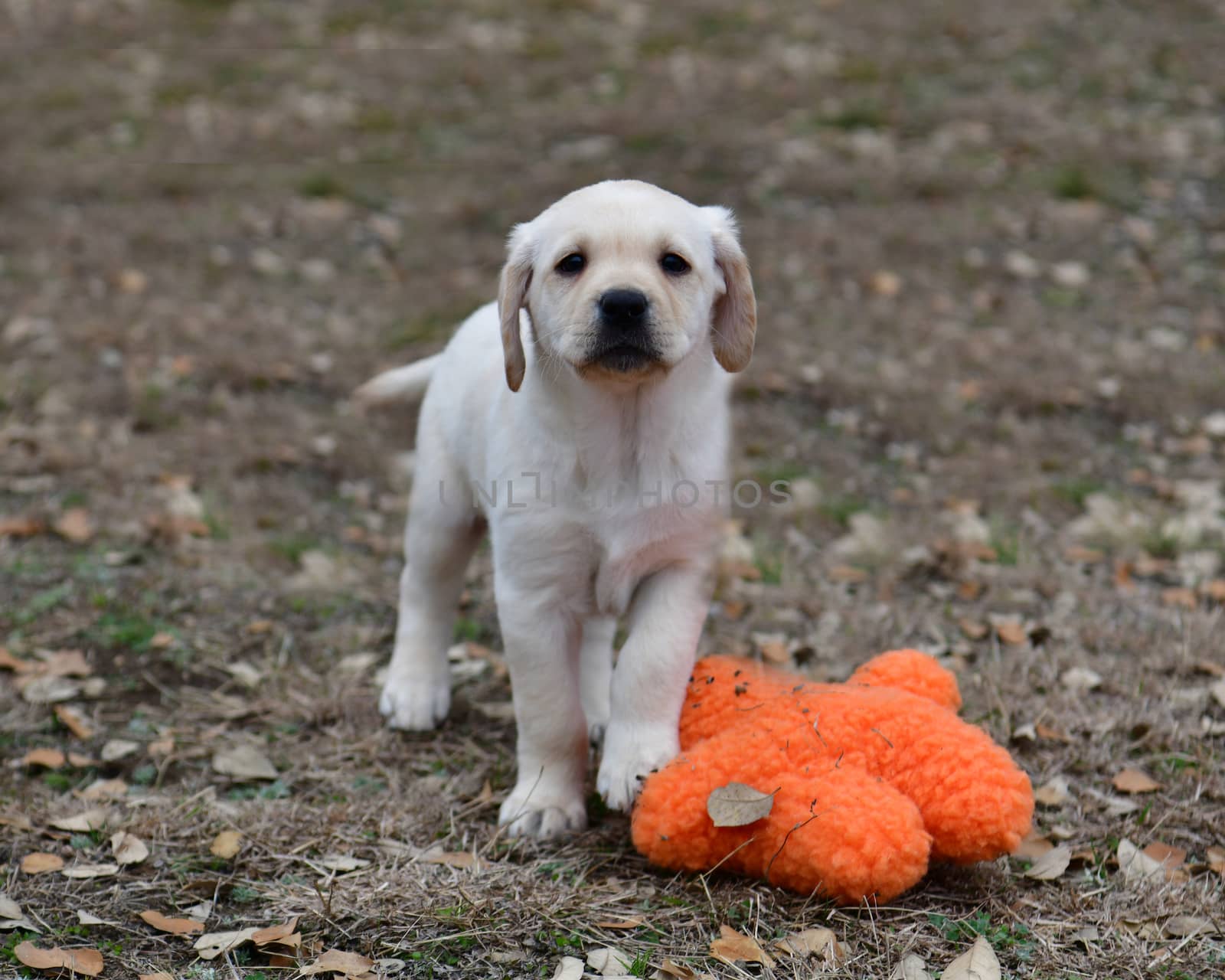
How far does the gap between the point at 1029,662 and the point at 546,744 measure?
1.41m

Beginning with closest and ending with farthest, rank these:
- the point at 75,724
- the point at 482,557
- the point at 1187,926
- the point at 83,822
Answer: the point at 1187,926
the point at 83,822
the point at 75,724
the point at 482,557

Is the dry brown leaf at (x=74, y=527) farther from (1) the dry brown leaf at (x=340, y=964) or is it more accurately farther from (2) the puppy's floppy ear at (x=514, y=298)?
(1) the dry brown leaf at (x=340, y=964)

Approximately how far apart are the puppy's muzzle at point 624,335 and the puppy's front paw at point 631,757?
758 millimetres

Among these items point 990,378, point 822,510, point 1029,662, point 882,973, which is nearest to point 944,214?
point 990,378

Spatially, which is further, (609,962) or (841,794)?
(841,794)

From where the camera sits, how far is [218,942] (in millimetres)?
2156

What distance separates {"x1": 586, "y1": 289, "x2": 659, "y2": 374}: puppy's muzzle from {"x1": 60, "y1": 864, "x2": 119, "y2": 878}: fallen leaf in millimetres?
1380

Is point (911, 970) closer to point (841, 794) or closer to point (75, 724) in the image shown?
point (841, 794)

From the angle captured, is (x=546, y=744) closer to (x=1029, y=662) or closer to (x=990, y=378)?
(x=1029, y=662)

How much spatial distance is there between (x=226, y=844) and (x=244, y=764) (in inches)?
16.5

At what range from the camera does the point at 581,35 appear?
958cm

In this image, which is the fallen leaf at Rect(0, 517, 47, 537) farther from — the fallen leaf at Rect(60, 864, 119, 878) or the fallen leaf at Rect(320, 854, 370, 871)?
the fallen leaf at Rect(320, 854, 370, 871)

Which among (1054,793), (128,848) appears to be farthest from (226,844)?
(1054,793)

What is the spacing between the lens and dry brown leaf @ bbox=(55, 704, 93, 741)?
9.68 ft
